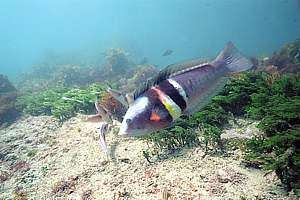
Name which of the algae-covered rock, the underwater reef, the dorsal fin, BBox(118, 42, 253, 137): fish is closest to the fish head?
BBox(118, 42, 253, 137): fish

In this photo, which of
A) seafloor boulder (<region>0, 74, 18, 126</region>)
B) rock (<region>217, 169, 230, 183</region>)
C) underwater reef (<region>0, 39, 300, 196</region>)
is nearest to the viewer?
underwater reef (<region>0, 39, 300, 196</region>)

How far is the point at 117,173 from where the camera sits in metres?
4.89

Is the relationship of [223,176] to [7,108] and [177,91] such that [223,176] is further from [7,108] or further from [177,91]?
[7,108]

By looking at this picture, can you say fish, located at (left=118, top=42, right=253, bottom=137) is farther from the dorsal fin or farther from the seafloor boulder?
the seafloor boulder

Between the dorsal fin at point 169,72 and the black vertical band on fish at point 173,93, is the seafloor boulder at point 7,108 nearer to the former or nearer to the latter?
the dorsal fin at point 169,72

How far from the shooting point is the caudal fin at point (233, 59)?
2.46 metres

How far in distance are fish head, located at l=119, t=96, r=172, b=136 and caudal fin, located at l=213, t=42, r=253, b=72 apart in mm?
761

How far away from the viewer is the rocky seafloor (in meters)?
3.89

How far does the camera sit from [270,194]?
3.55 metres

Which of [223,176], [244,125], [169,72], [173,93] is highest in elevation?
[169,72]

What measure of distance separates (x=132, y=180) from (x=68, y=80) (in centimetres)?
1820

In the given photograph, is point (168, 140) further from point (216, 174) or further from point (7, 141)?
point (7, 141)

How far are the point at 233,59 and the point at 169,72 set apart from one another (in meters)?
0.63

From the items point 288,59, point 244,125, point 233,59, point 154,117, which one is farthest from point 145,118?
point 288,59
